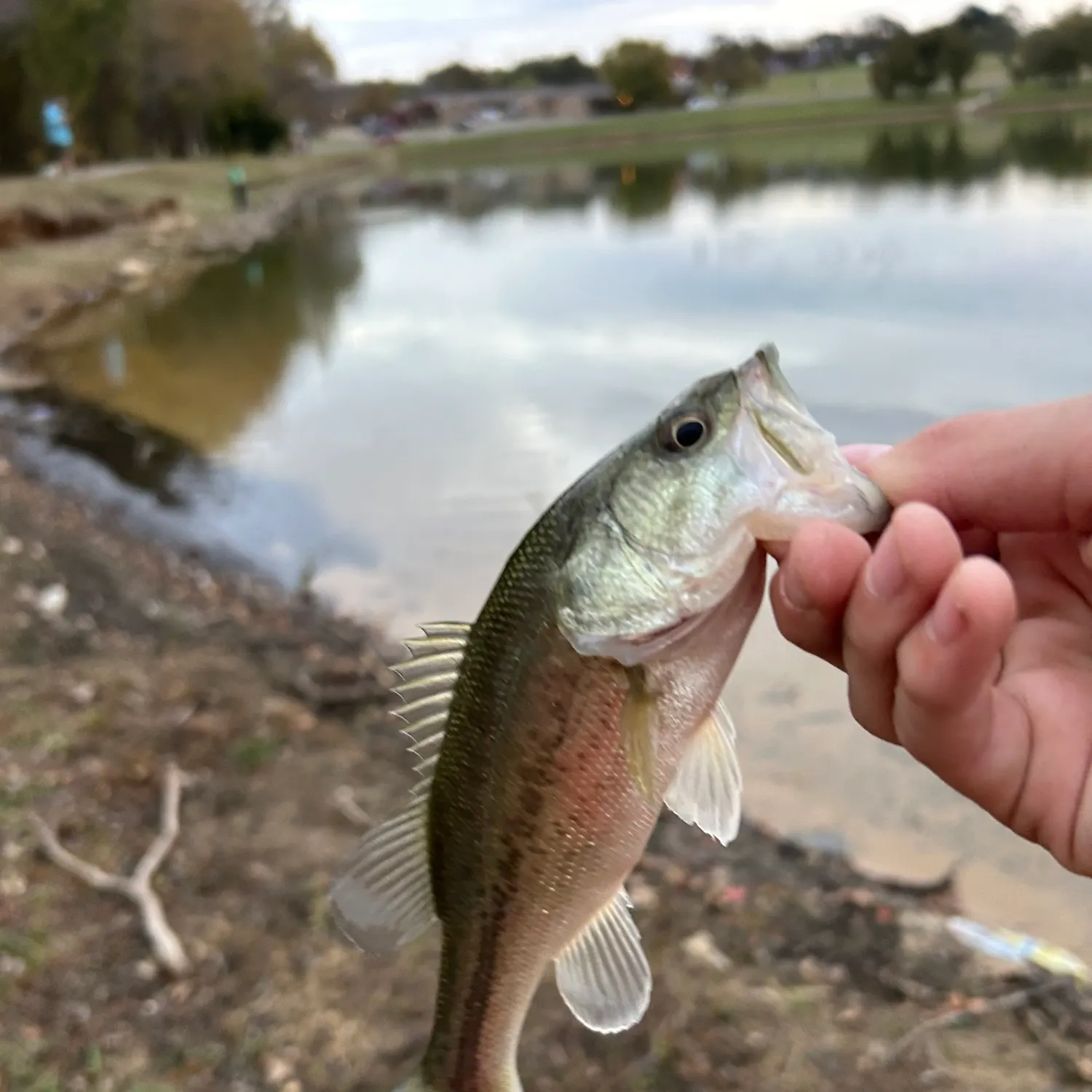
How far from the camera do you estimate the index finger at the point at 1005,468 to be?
1.69 m

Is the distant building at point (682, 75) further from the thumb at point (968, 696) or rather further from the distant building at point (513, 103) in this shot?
the thumb at point (968, 696)

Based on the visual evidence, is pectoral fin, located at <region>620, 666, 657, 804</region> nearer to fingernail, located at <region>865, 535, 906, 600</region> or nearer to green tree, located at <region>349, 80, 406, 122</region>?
fingernail, located at <region>865, 535, 906, 600</region>

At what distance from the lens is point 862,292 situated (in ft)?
54.2

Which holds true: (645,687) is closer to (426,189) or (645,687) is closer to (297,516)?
(297,516)

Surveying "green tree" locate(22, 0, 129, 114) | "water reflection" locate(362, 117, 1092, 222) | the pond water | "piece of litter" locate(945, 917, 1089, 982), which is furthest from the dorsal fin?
"green tree" locate(22, 0, 129, 114)

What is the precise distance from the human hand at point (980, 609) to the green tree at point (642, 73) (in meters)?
94.7

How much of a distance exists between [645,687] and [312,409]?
13.0 m

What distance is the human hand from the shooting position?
149 centimetres

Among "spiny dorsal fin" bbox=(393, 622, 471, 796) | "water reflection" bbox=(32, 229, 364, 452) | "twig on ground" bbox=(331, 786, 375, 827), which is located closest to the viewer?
"spiny dorsal fin" bbox=(393, 622, 471, 796)

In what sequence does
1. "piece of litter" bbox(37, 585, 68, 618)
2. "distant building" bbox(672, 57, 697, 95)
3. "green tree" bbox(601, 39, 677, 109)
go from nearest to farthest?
"piece of litter" bbox(37, 585, 68, 618)
"green tree" bbox(601, 39, 677, 109)
"distant building" bbox(672, 57, 697, 95)

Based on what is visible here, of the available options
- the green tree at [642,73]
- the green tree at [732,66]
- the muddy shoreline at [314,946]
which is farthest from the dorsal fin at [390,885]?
the green tree at [642,73]

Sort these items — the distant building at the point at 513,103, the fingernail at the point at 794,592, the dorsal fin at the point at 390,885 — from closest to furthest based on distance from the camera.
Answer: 1. the fingernail at the point at 794,592
2. the dorsal fin at the point at 390,885
3. the distant building at the point at 513,103

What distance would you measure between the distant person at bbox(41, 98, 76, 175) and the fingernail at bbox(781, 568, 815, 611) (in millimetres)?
38136

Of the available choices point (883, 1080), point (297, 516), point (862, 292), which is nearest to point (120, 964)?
point (883, 1080)
